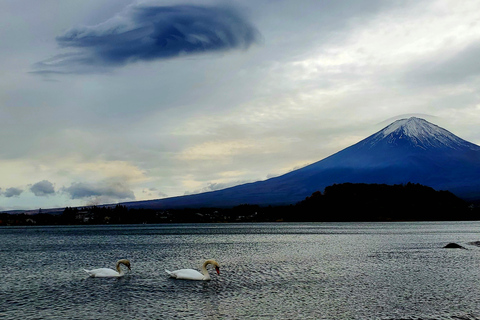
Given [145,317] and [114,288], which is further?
[114,288]

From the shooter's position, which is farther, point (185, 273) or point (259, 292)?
point (185, 273)

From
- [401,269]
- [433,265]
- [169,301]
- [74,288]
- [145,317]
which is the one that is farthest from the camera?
[433,265]

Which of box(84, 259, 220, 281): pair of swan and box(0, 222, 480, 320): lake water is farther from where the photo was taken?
box(84, 259, 220, 281): pair of swan

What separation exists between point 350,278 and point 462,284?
6912 mm

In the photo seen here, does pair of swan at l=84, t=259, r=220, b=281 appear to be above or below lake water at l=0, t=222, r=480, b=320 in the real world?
above

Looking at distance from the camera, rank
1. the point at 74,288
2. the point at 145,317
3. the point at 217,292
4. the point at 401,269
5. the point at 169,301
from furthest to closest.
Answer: the point at 401,269, the point at 74,288, the point at 217,292, the point at 169,301, the point at 145,317

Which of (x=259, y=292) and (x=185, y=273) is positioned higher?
(x=185, y=273)

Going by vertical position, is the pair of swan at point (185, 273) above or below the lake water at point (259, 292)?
above

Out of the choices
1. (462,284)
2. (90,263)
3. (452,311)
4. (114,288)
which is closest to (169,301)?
(114,288)

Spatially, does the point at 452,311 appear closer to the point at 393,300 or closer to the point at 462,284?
the point at 393,300

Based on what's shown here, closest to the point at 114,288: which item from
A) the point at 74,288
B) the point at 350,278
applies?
the point at 74,288

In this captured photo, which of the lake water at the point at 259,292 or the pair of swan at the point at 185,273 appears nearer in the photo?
the lake water at the point at 259,292

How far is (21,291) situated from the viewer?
29391 mm

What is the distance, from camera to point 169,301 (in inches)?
1001
